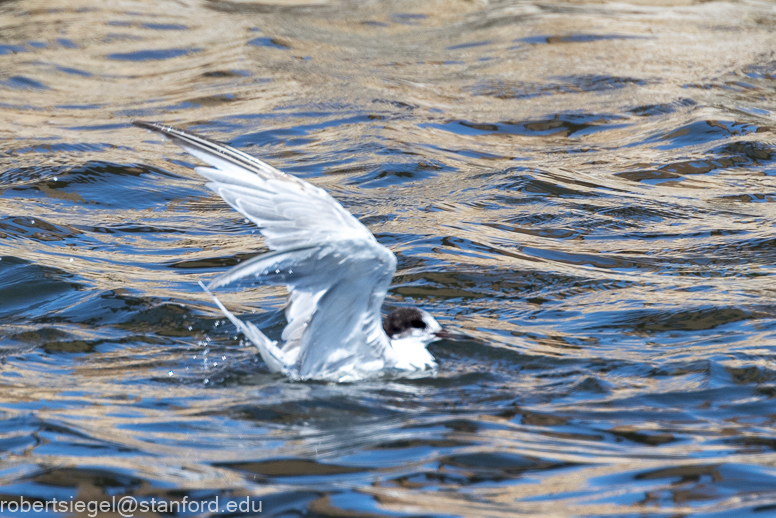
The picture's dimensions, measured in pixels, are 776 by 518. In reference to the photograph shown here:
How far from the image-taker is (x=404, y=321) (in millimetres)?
6906

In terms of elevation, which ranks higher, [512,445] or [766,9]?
[766,9]

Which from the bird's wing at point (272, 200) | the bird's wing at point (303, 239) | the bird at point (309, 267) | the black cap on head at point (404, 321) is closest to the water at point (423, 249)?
the bird at point (309, 267)

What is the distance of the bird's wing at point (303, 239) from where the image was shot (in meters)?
5.40

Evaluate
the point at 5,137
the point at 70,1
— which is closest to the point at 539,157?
the point at 5,137

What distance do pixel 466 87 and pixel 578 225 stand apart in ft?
15.8

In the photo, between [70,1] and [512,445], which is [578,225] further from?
[70,1]

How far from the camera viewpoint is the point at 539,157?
38.5 ft

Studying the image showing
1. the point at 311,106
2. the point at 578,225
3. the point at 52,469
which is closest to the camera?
the point at 52,469

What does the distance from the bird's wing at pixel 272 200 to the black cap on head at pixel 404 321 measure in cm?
141

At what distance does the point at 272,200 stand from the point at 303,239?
0.32m

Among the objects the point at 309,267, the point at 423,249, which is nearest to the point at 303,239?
the point at 309,267

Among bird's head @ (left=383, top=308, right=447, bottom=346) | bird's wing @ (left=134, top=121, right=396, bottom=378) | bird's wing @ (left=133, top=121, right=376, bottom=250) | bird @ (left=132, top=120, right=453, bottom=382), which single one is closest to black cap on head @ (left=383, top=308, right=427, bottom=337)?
bird's head @ (left=383, top=308, right=447, bottom=346)

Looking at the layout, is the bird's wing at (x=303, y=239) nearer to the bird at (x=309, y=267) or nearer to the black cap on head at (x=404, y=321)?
the bird at (x=309, y=267)

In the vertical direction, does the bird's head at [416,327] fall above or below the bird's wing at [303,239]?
below
